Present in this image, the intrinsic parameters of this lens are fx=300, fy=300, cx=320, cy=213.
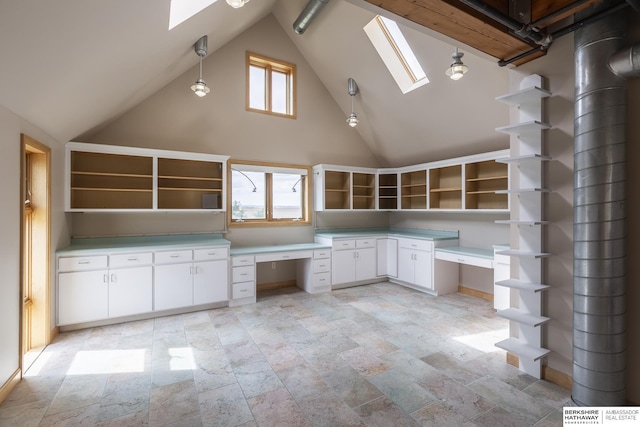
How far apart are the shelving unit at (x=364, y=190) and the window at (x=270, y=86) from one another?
1766mm

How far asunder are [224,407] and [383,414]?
1099 millimetres

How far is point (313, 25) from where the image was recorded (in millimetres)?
4586

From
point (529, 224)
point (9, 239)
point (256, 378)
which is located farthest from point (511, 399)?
point (9, 239)

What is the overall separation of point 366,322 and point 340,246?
5.46ft

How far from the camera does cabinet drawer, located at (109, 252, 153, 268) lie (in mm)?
3520

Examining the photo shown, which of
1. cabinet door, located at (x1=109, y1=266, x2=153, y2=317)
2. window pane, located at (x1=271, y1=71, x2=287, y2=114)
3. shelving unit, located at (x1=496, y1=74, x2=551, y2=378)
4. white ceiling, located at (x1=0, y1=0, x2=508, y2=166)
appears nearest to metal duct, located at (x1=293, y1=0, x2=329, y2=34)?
white ceiling, located at (x1=0, y1=0, x2=508, y2=166)

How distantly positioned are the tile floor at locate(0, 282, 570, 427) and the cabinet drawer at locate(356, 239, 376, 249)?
5.38 feet

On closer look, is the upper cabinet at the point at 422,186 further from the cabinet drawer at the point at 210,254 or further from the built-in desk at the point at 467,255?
the cabinet drawer at the point at 210,254

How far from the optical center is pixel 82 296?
11.1 ft

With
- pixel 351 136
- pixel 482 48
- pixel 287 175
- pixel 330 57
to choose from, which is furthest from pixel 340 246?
pixel 482 48

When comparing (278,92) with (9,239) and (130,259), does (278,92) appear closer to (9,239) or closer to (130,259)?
(130,259)

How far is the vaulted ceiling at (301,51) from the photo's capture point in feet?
5.99

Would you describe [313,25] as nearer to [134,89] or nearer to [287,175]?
[287,175]

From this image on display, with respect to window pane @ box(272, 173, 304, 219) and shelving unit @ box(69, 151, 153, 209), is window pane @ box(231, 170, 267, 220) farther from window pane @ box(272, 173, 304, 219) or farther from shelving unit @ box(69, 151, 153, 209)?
shelving unit @ box(69, 151, 153, 209)
